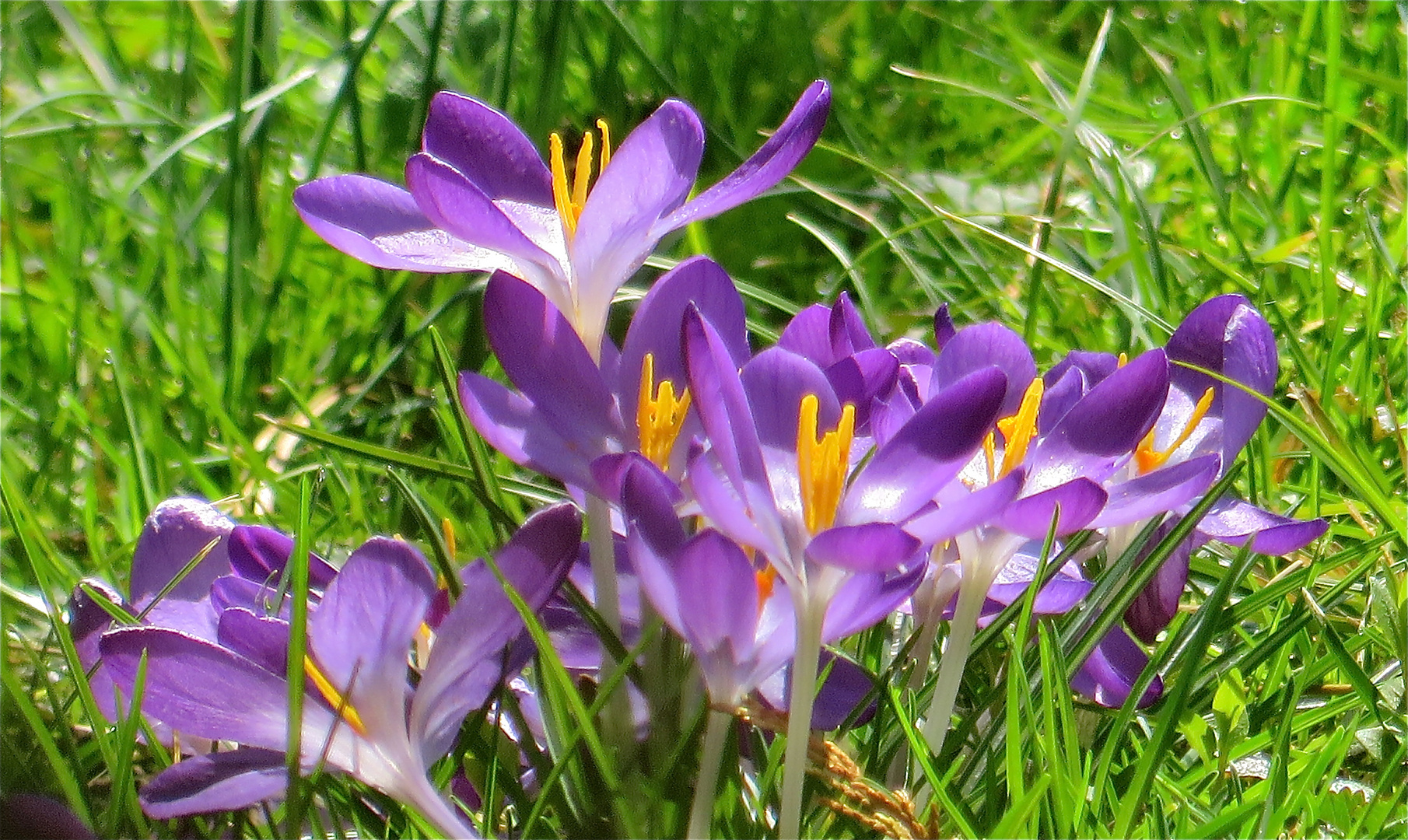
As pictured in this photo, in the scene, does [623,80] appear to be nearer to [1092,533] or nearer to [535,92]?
[535,92]

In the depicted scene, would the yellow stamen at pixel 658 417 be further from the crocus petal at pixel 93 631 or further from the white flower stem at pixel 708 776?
the crocus petal at pixel 93 631

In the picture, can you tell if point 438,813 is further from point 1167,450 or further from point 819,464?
point 1167,450

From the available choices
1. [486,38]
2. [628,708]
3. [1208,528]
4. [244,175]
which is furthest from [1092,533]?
[486,38]

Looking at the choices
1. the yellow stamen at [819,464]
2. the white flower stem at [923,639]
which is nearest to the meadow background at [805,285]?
the white flower stem at [923,639]

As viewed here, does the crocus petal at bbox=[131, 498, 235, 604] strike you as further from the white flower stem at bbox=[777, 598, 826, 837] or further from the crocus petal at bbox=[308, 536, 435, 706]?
the white flower stem at bbox=[777, 598, 826, 837]

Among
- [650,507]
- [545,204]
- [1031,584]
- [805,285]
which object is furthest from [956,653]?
[805,285]

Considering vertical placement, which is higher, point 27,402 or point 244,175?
point 244,175

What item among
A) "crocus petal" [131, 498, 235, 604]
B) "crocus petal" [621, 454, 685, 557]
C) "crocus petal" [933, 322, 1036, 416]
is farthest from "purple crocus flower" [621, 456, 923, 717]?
"crocus petal" [131, 498, 235, 604]
